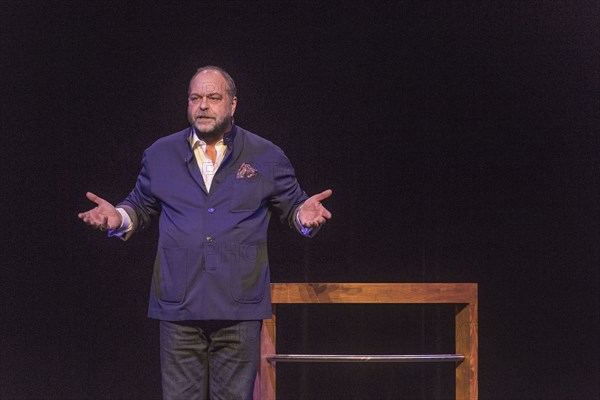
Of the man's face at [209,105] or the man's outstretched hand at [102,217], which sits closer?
the man's outstretched hand at [102,217]

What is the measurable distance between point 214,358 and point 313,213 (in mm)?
501

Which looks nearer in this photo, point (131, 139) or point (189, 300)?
point (189, 300)

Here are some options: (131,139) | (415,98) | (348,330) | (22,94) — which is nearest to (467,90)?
(415,98)

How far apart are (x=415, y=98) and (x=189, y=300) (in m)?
1.43

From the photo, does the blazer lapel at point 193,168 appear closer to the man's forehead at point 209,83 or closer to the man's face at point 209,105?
the man's face at point 209,105

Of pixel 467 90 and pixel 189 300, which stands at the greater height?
pixel 467 90

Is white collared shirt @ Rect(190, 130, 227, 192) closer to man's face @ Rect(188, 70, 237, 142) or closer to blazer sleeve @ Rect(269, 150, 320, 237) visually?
man's face @ Rect(188, 70, 237, 142)

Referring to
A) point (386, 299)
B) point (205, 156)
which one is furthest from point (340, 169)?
point (205, 156)

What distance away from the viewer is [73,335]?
3.24m

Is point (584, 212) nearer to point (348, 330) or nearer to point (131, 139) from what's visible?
point (348, 330)

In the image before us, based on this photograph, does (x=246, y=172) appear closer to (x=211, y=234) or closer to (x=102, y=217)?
(x=211, y=234)

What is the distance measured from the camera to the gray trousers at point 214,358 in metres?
2.26

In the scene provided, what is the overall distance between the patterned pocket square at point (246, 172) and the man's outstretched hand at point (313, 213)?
0.18m

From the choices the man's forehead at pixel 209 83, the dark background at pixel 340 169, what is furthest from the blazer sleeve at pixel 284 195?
the dark background at pixel 340 169
